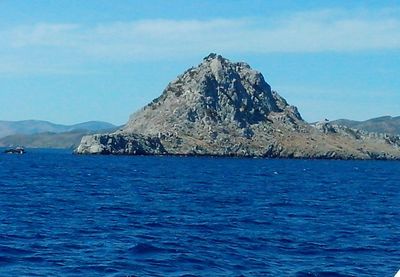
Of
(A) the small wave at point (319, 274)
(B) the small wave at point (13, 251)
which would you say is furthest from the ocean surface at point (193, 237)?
(A) the small wave at point (319, 274)

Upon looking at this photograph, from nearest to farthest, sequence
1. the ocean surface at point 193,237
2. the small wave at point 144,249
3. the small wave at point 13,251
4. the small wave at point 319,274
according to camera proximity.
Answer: the small wave at point 319,274, the ocean surface at point 193,237, the small wave at point 13,251, the small wave at point 144,249

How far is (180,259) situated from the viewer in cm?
3712

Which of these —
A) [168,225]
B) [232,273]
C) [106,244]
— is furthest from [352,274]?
[168,225]

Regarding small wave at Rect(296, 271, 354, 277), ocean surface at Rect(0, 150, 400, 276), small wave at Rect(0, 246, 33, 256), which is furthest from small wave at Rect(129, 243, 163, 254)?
small wave at Rect(296, 271, 354, 277)

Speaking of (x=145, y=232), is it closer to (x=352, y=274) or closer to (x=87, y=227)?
(x=87, y=227)

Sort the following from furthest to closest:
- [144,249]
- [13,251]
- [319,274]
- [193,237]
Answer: [193,237]
[144,249]
[13,251]
[319,274]

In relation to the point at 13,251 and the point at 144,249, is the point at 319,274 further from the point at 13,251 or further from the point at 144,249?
the point at 13,251

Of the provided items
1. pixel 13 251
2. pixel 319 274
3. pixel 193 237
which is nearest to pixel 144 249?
pixel 193 237

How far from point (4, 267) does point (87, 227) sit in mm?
15121

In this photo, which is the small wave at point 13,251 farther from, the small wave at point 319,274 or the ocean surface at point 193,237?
the small wave at point 319,274

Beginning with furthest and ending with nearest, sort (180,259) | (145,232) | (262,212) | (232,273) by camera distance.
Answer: (262,212) < (145,232) < (180,259) < (232,273)

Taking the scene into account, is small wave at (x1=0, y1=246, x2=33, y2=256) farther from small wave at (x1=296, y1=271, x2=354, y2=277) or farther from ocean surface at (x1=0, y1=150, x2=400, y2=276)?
small wave at (x1=296, y1=271, x2=354, y2=277)

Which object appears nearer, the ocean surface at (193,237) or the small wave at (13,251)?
the ocean surface at (193,237)

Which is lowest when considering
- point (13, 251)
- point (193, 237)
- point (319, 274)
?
point (319, 274)
